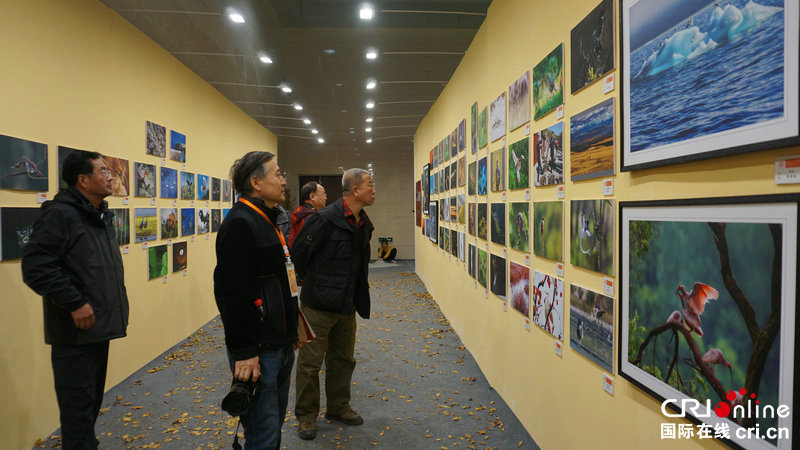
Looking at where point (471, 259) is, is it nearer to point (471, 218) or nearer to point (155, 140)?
point (471, 218)

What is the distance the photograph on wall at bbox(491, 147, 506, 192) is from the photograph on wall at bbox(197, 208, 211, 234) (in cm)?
490

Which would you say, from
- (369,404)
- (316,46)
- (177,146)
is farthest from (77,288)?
(177,146)

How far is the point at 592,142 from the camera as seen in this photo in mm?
2273

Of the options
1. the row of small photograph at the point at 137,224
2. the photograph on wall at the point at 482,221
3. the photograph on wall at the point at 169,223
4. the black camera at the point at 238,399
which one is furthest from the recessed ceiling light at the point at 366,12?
the black camera at the point at 238,399

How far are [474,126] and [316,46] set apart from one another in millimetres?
2140

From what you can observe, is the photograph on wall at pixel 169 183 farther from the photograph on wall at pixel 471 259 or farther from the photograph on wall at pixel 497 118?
the photograph on wall at pixel 497 118

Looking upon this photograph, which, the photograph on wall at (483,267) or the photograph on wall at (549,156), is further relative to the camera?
the photograph on wall at (483,267)

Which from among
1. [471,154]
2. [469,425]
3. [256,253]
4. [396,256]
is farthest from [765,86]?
[396,256]

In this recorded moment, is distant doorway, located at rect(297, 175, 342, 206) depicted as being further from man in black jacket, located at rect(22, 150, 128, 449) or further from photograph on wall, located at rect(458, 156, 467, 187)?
man in black jacket, located at rect(22, 150, 128, 449)

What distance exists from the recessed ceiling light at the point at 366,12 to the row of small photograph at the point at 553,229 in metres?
2.26

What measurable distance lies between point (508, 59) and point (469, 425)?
3.07 m

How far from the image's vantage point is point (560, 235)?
8.92 feet

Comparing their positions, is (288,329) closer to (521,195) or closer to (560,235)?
(560,235)

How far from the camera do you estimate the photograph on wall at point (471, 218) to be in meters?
5.12
